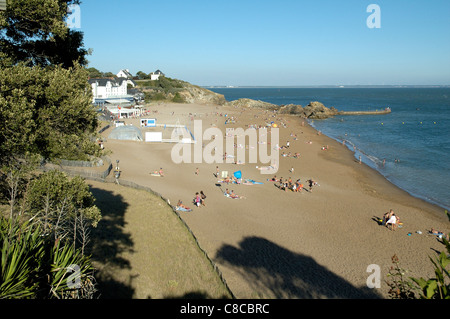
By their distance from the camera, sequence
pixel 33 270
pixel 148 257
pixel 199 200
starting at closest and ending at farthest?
pixel 33 270, pixel 148 257, pixel 199 200

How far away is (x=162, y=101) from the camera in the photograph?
312 feet

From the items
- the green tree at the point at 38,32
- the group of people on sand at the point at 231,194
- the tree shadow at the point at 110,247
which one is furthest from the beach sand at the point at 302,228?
the green tree at the point at 38,32

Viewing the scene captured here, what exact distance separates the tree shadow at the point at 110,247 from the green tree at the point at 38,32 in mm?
5830

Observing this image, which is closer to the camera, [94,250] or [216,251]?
[94,250]

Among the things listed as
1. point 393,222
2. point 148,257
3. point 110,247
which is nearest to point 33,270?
point 148,257

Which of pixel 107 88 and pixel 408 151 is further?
pixel 107 88

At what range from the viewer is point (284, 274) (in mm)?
12148

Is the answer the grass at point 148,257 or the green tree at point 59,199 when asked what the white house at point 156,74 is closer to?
the grass at point 148,257

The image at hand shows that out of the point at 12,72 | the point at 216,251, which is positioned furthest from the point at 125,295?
the point at 12,72

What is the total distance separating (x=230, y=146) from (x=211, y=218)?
70.4 ft

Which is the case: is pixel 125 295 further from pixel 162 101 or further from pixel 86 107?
pixel 162 101

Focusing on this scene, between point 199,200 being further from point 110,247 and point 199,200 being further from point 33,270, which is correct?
point 33,270

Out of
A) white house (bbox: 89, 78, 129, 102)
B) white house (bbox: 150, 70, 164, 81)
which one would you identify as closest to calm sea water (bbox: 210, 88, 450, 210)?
white house (bbox: 89, 78, 129, 102)

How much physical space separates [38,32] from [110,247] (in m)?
8.12
